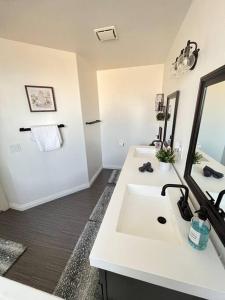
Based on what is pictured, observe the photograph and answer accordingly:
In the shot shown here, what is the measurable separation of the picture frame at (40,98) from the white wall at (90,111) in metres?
0.49

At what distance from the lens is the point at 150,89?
2.79 metres

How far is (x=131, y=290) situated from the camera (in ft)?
2.24

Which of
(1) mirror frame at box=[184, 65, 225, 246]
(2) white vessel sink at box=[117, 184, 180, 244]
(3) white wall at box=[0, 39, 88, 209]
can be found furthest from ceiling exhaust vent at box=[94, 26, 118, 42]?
(2) white vessel sink at box=[117, 184, 180, 244]

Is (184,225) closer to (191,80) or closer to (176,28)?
(191,80)

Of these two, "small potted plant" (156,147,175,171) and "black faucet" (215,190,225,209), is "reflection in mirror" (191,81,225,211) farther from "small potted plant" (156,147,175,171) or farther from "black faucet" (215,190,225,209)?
"small potted plant" (156,147,175,171)

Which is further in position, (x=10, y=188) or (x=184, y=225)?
(x=10, y=188)

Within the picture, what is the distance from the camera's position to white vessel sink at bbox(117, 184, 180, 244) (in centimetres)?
83

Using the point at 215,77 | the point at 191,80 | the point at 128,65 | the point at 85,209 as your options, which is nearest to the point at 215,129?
the point at 215,77

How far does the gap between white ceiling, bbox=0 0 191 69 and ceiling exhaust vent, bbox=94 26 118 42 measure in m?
0.05

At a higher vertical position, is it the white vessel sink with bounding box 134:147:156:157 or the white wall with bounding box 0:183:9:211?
the white vessel sink with bounding box 134:147:156:157

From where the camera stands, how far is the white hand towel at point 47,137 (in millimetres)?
1955

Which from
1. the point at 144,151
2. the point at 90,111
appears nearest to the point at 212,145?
the point at 144,151

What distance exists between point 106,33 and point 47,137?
154 cm

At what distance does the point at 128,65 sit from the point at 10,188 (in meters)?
3.01
